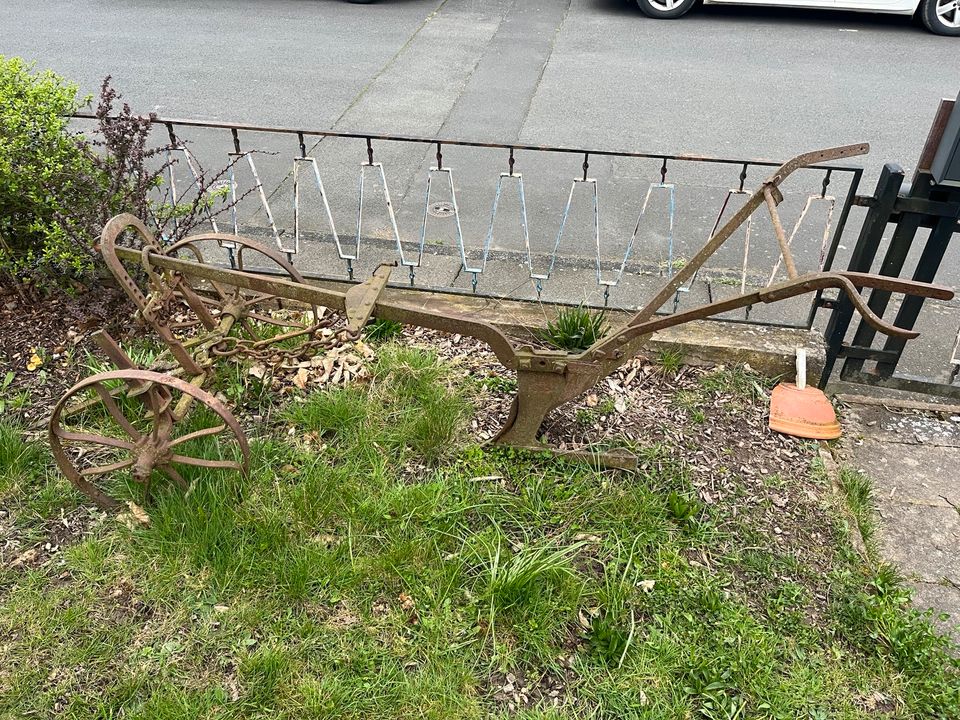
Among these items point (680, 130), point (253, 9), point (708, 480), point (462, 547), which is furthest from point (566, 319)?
point (253, 9)

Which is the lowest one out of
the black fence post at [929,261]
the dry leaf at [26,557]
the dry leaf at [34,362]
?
the dry leaf at [26,557]

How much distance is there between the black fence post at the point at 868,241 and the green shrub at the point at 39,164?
3708 mm

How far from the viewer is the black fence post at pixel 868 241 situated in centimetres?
326

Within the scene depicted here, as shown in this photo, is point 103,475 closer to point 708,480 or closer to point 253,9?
point 708,480

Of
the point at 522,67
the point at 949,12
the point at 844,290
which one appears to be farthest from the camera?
the point at 949,12

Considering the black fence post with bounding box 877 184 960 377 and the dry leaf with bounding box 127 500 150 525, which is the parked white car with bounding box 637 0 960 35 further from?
the dry leaf with bounding box 127 500 150 525

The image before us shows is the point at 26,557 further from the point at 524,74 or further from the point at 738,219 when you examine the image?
the point at 524,74

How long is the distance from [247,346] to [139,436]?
26.9 inches

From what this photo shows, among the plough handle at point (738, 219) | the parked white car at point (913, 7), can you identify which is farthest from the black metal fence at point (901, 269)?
the parked white car at point (913, 7)

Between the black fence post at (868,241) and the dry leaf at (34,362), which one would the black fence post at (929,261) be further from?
the dry leaf at (34,362)

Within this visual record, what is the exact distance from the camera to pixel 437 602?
2641 millimetres

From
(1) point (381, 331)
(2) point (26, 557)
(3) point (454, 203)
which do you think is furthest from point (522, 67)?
(2) point (26, 557)

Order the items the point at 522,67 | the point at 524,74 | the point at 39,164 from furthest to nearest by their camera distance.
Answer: the point at 522,67 → the point at 524,74 → the point at 39,164

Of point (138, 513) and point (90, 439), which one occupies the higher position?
point (90, 439)
